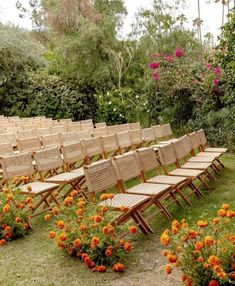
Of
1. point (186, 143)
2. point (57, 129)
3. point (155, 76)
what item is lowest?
point (186, 143)

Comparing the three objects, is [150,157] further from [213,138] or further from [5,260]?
[213,138]

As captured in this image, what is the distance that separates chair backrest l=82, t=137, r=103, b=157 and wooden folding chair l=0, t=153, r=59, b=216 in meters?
1.30

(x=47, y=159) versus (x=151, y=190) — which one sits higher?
(x=47, y=159)

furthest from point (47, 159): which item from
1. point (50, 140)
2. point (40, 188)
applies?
point (50, 140)

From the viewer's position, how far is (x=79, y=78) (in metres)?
15.9

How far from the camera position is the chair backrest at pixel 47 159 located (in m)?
5.56

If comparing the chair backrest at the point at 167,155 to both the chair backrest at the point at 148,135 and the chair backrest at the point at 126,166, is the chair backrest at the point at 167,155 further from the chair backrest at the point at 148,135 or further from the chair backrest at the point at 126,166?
the chair backrest at the point at 148,135

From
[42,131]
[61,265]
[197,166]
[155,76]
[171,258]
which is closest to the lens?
[171,258]

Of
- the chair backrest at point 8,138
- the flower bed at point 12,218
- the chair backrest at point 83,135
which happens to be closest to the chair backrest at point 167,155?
the flower bed at point 12,218

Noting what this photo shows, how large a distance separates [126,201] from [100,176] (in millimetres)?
498

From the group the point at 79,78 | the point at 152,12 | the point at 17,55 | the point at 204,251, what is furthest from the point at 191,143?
the point at 17,55

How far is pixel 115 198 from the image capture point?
4.43 m

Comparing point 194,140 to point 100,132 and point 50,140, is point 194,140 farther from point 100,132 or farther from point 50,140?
point 50,140

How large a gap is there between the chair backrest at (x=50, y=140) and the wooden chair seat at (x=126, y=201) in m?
3.49
